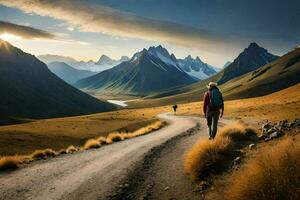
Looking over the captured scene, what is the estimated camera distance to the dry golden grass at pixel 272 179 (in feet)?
27.5

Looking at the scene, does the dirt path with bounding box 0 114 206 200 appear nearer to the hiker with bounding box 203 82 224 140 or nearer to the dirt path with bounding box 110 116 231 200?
the dirt path with bounding box 110 116 231 200

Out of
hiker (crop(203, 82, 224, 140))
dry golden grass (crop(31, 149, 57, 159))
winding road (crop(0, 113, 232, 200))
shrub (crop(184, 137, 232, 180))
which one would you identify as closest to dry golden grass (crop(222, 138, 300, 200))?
shrub (crop(184, 137, 232, 180))

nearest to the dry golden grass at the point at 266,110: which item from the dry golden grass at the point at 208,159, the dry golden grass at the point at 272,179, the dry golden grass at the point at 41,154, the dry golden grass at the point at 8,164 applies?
the dry golden grass at the point at 41,154

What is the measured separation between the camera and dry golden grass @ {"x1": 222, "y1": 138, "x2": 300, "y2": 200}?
839 cm

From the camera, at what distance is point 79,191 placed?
12.4 meters

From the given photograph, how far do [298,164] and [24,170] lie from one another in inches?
492

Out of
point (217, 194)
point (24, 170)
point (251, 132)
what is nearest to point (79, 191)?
point (217, 194)

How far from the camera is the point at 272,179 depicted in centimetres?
885

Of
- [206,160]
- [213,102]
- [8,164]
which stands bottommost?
[206,160]

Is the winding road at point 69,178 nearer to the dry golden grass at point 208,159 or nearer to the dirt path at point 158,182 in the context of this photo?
the dirt path at point 158,182

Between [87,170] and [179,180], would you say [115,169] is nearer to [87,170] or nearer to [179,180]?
[87,170]

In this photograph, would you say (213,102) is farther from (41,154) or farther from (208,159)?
(41,154)

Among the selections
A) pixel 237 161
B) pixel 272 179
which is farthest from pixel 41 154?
pixel 272 179

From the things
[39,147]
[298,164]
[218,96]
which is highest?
[218,96]
